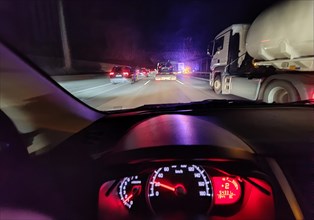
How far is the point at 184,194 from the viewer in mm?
2512

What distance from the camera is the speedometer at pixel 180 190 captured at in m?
2.48

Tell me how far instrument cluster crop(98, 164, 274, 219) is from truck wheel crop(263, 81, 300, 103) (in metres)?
5.46

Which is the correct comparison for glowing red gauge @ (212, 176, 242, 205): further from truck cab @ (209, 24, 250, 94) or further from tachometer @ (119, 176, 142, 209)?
truck cab @ (209, 24, 250, 94)

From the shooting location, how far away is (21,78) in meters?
2.87

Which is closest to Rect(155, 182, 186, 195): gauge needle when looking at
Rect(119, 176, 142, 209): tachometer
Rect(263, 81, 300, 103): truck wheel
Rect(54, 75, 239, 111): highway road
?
Rect(119, 176, 142, 209): tachometer

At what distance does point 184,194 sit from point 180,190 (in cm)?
4

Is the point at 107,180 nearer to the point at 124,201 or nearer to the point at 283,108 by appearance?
the point at 124,201

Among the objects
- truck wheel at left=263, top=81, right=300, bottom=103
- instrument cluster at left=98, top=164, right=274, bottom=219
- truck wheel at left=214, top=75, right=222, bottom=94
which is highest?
instrument cluster at left=98, top=164, right=274, bottom=219

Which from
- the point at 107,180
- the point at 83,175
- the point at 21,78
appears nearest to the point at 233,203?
the point at 107,180

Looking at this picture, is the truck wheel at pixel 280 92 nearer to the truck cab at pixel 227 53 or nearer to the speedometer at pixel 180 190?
the truck cab at pixel 227 53

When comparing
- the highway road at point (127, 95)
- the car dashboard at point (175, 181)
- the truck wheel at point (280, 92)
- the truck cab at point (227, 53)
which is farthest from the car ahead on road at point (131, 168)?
the truck cab at point (227, 53)

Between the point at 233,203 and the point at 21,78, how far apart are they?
197 centimetres

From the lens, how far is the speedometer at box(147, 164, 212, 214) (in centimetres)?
248

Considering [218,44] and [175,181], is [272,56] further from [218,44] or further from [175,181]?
[175,181]
